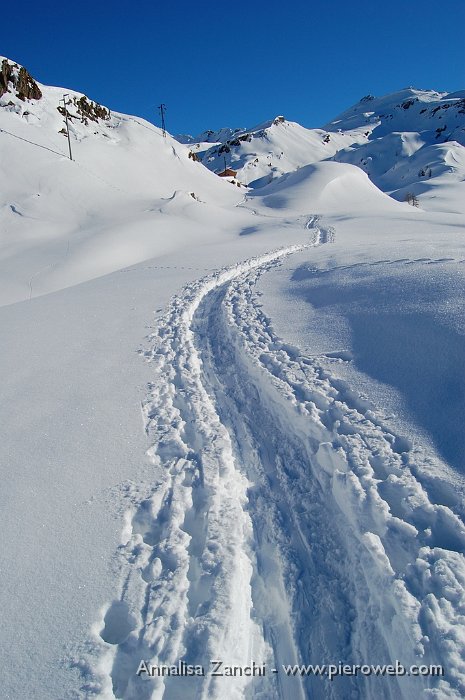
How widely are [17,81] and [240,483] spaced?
5472 cm

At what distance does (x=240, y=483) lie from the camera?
424 centimetres

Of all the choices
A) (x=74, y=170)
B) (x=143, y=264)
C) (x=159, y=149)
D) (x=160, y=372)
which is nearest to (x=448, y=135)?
(x=159, y=149)

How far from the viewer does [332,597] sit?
10.2ft

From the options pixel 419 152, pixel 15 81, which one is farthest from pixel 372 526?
pixel 419 152

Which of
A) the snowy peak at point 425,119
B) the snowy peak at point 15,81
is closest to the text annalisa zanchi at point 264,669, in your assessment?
the snowy peak at point 15,81

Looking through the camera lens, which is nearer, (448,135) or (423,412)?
(423,412)

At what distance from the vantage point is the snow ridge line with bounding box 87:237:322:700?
269 centimetres

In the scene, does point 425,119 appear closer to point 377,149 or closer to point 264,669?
point 377,149

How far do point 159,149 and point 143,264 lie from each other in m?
41.9

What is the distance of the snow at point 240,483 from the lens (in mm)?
2721

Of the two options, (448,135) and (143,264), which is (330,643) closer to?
(143,264)

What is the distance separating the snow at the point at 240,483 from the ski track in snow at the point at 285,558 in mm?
15

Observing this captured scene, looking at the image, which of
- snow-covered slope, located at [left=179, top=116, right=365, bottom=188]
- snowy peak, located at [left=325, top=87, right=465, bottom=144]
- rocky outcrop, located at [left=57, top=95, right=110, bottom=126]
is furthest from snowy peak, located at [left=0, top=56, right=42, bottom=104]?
snowy peak, located at [left=325, top=87, right=465, bottom=144]

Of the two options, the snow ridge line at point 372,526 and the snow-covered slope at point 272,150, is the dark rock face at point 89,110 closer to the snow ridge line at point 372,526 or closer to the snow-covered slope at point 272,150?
the snow ridge line at point 372,526
